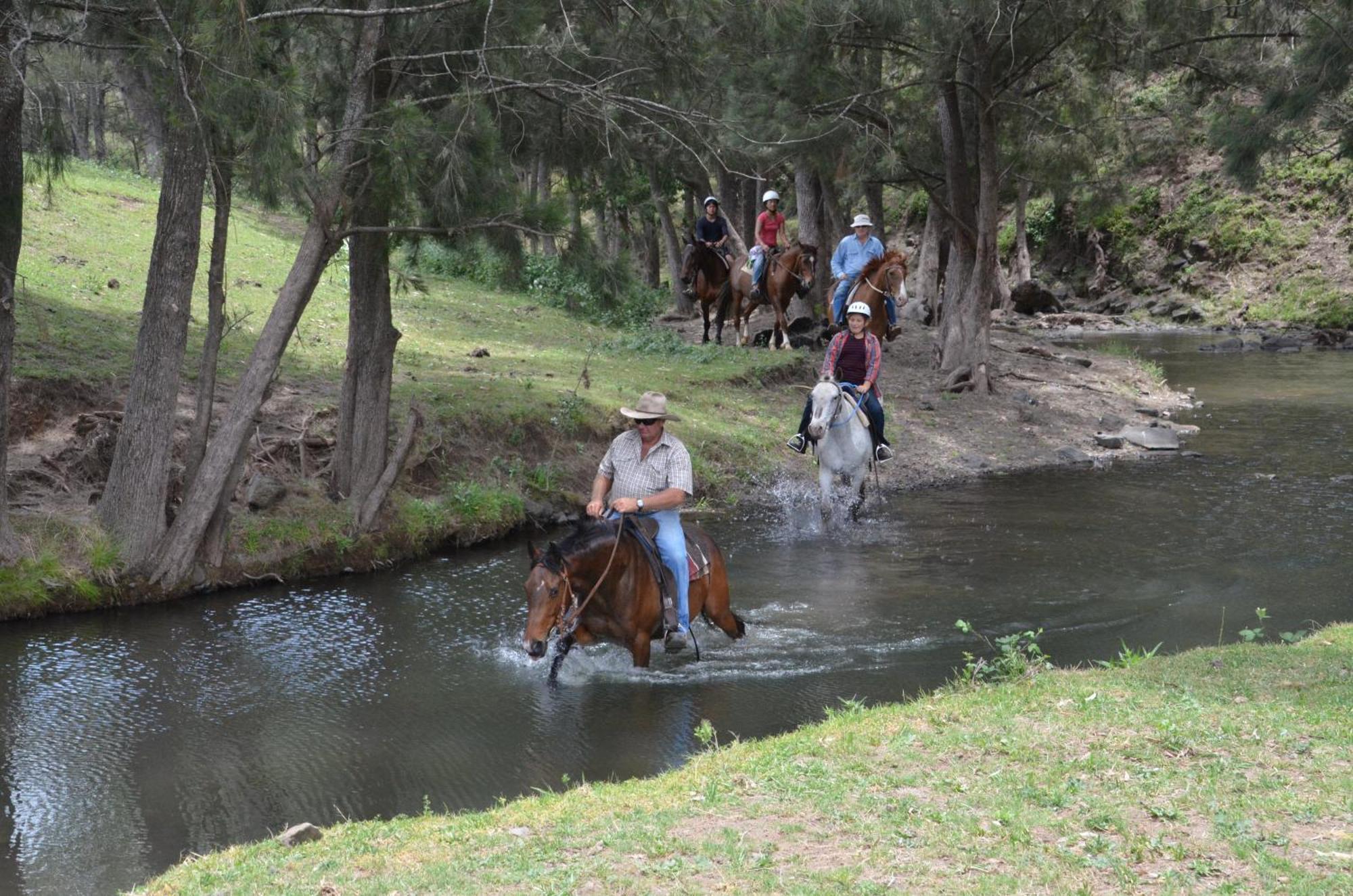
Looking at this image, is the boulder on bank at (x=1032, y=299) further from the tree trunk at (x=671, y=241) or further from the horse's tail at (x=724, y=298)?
the horse's tail at (x=724, y=298)

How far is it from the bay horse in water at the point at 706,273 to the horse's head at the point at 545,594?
55.9 ft

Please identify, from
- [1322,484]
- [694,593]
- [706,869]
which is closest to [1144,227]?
[1322,484]

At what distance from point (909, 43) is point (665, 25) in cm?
982

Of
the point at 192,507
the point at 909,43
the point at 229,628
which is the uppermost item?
the point at 909,43

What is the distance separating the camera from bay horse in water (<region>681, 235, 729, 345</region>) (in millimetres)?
25500

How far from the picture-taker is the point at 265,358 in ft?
40.4

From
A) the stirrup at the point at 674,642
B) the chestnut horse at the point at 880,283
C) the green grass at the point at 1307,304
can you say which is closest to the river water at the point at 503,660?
the stirrup at the point at 674,642

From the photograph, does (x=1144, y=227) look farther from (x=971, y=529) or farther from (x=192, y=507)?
(x=192, y=507)

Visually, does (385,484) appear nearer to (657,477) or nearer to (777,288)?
(657,477)

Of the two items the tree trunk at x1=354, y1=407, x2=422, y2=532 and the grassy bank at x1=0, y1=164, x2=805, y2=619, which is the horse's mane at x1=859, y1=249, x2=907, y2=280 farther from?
the tree trunk at x1=354, y1=407, x2=422, y2=532

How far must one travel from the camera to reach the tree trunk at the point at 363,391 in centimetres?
1402

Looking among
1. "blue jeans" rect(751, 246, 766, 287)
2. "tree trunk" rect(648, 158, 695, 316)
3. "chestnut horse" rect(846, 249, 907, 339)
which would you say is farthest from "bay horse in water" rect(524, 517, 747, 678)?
"tree trunk" rect(648, 158, 695, 316)

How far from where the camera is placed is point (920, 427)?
20.8m

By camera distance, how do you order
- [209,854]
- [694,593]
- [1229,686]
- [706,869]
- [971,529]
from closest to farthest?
[706,869], [209,854], [1229,686], [694,593], [971,529]
